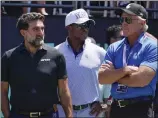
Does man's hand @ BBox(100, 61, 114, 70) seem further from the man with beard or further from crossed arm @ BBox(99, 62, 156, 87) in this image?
the man with beard

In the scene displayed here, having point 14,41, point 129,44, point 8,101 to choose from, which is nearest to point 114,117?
point 129,44

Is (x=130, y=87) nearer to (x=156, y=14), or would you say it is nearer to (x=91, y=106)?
(x=91, y=106)

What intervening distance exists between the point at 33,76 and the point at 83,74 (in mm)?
1158

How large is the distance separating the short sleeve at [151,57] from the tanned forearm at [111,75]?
225 millimetres

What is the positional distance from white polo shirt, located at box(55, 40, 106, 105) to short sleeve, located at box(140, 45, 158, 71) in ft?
4.38

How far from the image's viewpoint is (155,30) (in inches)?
332

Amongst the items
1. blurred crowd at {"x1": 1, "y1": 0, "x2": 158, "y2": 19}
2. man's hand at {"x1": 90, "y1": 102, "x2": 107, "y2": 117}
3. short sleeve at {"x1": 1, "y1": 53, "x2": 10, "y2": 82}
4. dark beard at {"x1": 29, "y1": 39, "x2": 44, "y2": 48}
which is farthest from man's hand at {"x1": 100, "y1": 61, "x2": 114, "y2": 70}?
blurred crowd at {"x1": 1, "y1": 0, "x2": 158, "y2": 19}

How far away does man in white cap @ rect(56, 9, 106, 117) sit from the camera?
6324 millimetres

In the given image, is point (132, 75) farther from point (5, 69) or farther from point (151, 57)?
point (5, 69)

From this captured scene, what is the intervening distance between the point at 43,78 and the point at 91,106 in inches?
51.0

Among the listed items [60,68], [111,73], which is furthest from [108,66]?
[60,68]

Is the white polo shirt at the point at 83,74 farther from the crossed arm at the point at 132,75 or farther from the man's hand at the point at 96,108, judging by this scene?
the crossed arm at the point at 132,75

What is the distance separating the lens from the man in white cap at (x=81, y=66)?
6.32 metres

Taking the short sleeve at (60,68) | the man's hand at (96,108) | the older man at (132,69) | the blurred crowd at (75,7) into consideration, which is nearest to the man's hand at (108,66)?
the older man at (132,69)
